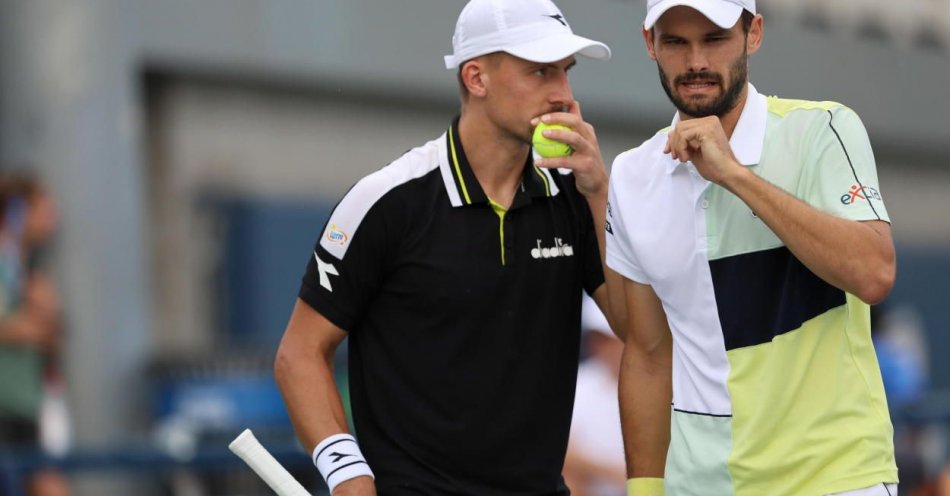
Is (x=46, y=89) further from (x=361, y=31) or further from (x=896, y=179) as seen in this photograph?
(x=896, y=179)

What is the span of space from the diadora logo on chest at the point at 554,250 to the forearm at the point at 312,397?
0.72 meters

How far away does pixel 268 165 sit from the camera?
14727 mm

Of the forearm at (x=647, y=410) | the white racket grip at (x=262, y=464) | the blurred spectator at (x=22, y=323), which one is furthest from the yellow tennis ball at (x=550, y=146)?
the blurred spectator at (x=22, y=323)

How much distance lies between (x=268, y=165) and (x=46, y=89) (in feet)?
8.65

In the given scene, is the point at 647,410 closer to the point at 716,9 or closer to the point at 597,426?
the point at 716,9

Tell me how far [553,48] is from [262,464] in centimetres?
152

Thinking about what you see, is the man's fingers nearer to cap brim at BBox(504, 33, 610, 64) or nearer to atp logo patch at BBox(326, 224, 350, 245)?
cap brim at BBox(504, 33, 610, 64)

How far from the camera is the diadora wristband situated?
Result: 5.11 meters

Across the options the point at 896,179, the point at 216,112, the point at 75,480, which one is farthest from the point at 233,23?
the point at 896,179

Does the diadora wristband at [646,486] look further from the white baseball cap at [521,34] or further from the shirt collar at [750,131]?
the white baseball cap at [521,34]

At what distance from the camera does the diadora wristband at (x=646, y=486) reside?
5.11 m

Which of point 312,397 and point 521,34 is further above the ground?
point 521,34

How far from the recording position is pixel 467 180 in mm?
5434

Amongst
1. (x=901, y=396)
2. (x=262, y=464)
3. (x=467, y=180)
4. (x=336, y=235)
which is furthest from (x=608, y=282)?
(x=901, y=396)
